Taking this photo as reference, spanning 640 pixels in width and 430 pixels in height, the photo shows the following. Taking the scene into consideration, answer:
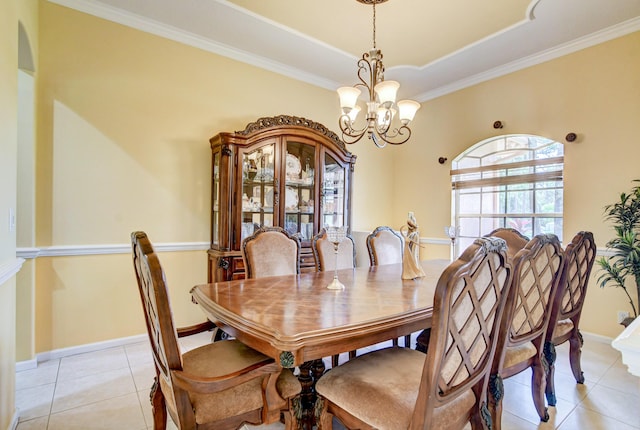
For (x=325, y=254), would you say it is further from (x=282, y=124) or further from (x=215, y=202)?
(x=282, y=124)

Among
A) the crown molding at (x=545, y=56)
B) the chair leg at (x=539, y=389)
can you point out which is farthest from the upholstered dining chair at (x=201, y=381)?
the crown molding at (x=545, y=56)

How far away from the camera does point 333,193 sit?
12.6 feet

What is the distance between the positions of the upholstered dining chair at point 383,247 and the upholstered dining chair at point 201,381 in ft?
5.24

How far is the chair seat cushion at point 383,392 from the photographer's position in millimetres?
1164

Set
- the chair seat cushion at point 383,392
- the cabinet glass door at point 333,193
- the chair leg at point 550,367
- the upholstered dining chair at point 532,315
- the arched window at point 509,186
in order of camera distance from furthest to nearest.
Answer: the cabinet glass door at point 333,193 < the arched window at point 509,186 < the chair leg at point 550,367 < the upholstered dining chair at point 532,315 < the chair seat cushion at point 383,392

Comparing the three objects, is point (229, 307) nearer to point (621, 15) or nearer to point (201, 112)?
point (201, 112)

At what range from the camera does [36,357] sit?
98.0 inches

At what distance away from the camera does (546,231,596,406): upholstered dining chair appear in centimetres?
188

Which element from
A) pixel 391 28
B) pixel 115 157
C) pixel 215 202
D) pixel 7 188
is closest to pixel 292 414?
pixel 7 188

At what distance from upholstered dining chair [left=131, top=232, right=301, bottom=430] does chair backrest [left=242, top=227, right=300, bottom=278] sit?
801 millimetres

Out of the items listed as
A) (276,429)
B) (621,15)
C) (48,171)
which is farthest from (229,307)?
(621,15)

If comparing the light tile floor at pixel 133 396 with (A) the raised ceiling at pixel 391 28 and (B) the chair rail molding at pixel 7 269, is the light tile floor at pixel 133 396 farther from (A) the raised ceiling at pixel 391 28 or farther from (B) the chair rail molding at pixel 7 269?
(A) the raised ceiling at pixel 391 28

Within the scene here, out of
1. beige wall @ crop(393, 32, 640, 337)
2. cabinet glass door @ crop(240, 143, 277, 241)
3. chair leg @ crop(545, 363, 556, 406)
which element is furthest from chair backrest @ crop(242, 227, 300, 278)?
beige wall @ crop(393, 32, 640, 337)

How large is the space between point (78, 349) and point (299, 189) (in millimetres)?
2411
